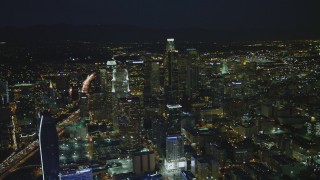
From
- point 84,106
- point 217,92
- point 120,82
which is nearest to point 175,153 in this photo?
point 84,106

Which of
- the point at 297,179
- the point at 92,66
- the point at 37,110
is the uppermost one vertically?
the point at 92,66

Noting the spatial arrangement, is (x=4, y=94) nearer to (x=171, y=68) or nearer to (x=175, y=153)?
(x=175, y=153)

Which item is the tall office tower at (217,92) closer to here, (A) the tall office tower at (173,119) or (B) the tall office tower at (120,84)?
(A) the tall office tower at (173,119)

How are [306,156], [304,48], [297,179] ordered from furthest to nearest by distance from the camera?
1. [304,48]
2. [306,156]
3. [297,179]

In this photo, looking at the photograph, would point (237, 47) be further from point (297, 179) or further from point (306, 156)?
point (297, 179)

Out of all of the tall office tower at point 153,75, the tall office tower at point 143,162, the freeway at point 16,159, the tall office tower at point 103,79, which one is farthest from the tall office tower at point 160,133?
the tall office tower at point 153,75

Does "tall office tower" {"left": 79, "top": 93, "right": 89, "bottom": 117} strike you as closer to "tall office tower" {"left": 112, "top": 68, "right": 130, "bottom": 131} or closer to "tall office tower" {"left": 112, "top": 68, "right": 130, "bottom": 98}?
"tall office tower" {"left": 112, "top": 68, "right": 130, "bottom": 131}

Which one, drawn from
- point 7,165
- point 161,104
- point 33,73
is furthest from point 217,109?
point 7,165
